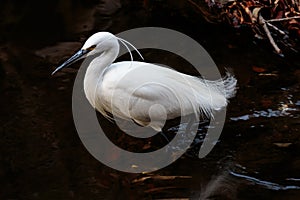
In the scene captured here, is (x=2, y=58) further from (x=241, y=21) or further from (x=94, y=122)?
(x=241, y=21)

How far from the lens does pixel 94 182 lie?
10.7ft

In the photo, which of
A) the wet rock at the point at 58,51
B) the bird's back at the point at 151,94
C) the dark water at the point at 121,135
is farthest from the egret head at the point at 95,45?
the wet rock at the point at 58,51

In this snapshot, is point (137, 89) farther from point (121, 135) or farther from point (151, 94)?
point (121, 135)

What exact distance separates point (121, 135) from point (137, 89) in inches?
21.7

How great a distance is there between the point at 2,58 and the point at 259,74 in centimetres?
228

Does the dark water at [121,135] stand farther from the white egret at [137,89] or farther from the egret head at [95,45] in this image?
the egret head at [95,45]

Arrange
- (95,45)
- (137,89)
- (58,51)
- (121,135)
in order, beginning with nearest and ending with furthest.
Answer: (95,45)
(137,89)
(121,135)
(58,51)

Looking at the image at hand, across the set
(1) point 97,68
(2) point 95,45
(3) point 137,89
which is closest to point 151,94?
(3) point 137,89

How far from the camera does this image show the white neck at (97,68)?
131 inches

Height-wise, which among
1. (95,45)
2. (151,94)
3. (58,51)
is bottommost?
(58,51)

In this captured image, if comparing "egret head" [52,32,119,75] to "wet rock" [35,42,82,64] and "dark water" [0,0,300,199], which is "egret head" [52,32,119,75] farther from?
"wet rock" [35,42,82,64]

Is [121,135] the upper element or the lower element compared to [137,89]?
lower

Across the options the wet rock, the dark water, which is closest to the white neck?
the dark water

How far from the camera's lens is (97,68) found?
3.34m
